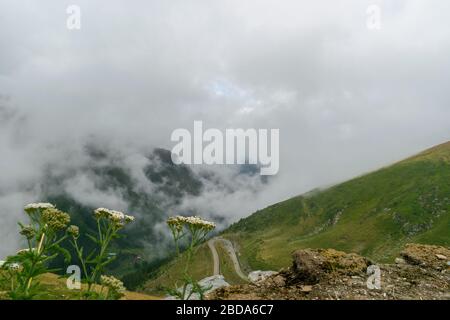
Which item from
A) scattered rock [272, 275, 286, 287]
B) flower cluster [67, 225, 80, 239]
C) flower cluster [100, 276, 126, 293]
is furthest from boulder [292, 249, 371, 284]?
flower cluster [67, 225, 80, 239]

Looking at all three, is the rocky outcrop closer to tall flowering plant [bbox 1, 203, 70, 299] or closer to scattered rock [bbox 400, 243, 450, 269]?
scattered rock [bbox 400, 243, 450, 269]

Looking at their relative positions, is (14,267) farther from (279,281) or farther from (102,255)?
(279,281)

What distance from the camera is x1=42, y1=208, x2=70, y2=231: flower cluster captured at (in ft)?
34.5

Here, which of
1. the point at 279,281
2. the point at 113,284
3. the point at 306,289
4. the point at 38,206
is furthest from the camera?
the point at 279,281

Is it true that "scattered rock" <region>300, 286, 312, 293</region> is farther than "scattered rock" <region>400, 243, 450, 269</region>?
No

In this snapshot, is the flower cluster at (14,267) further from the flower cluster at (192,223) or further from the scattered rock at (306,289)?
the scattered rock at (306,289)

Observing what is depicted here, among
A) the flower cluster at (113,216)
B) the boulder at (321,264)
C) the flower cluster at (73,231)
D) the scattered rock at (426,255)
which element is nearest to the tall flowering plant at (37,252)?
the flower cluster at (73,231)

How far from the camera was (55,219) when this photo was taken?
10656mm

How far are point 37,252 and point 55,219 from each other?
36.5 inches

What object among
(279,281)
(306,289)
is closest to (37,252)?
(306,289)

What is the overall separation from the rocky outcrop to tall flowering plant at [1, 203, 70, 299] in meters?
5.18
